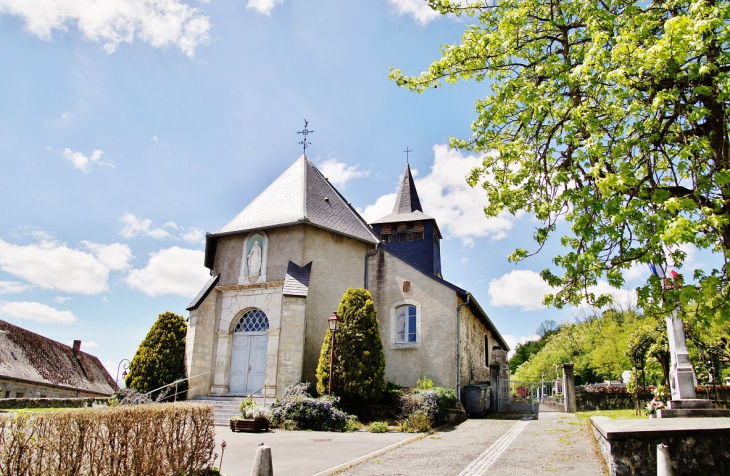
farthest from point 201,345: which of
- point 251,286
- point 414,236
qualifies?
point 414,236

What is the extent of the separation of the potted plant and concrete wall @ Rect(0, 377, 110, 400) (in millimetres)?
17806

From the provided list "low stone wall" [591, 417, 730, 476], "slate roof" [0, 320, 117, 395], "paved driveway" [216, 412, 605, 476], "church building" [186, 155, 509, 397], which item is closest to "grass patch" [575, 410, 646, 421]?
"paved driveway" [216, 412, 605, 476]

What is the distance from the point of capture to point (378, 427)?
12.5 meters

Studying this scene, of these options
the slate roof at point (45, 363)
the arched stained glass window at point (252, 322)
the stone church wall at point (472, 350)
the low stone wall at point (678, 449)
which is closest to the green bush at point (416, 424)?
the stone church wall at point (472, 350)

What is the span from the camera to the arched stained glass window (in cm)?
1675

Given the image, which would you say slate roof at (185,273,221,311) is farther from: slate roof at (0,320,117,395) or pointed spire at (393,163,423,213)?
slate roof at (0,320,117,395)

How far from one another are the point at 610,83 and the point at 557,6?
80.8 inches

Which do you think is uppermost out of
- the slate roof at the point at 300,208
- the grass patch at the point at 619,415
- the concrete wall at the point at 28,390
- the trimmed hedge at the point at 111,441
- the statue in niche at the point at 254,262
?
the slate roof at the point at 300,208

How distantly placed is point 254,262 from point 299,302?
2887mm

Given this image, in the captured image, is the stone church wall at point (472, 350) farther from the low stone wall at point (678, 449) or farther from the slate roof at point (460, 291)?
the low stone wall at point (678, 449)

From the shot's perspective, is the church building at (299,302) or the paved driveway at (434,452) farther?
the church building at (299,302)

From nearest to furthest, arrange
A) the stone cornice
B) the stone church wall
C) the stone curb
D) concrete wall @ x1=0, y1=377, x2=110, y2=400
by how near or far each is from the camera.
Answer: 1. the stone curb
2. the stone cornice
3. the stone church wall
4. concrete wall @ x1=0, y1=377, x2=110, y2=400

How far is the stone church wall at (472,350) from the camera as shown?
58.9ft

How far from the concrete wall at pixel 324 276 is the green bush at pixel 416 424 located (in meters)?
4.22
